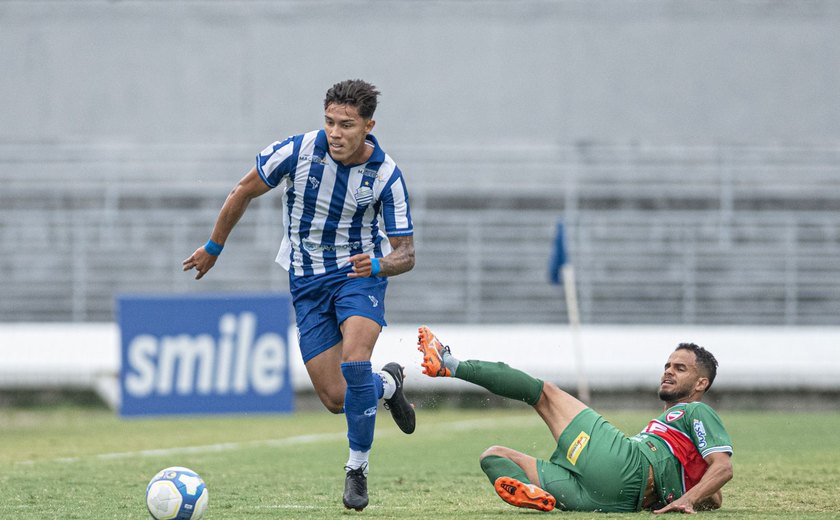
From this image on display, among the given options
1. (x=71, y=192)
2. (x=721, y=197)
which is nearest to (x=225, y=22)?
(x=71, y=192)

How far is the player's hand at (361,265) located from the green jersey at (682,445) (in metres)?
1.61

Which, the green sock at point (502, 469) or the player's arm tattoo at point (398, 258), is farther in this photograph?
the player's arm tattoo at point (398, 258)

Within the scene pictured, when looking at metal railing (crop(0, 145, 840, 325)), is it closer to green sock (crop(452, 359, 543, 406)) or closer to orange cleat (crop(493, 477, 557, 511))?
green sock (crop(452, 359, 543, 406))

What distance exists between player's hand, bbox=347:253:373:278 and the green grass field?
1.20 metres

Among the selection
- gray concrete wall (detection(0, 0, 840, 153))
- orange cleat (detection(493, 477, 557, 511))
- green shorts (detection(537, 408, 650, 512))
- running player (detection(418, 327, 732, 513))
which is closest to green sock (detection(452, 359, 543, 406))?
running player (detection(418, 327, 732, 513))

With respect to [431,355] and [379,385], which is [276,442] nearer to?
[379,385]

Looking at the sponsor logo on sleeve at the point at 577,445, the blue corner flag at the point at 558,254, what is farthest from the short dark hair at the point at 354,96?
the blue corner flag at the point at 558,254

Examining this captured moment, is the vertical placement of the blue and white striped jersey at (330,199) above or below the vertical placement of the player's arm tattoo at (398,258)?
above

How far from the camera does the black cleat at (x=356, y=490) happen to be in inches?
257

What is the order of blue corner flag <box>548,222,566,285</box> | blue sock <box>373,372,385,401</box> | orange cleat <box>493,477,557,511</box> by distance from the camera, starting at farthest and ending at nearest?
blue corner flag <box>548,222,566,285</box>, blue sock <box>373,372,385,401</box>, orange cleat <box>493,477,557,511</box>

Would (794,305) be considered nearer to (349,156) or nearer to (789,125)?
(789,125)

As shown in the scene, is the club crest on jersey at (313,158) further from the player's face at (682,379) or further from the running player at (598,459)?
the player's face at (682,379)

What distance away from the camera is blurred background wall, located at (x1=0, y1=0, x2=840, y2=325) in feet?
63.7

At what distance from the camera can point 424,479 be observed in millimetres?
8586
